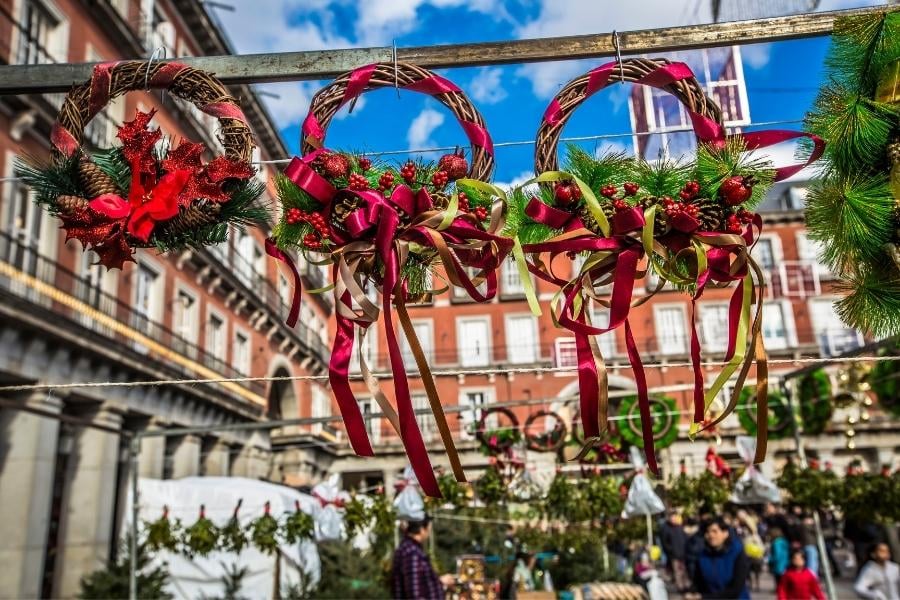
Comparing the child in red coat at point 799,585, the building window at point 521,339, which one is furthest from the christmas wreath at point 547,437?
the building window at point 521,339

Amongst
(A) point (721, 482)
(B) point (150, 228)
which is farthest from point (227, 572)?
(B) point (150, 228)

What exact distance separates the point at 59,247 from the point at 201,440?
8707 mm

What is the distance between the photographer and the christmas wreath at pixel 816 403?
11883mm

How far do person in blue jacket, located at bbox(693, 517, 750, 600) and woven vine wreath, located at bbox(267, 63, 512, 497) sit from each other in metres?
6.47

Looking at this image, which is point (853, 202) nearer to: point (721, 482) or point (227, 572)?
point (227, 572)

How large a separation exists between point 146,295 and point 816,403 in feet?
49.2

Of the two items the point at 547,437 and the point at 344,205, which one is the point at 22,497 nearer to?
the point at 547,437

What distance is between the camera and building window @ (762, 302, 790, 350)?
35.1 metres

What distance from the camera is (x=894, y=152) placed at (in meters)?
2.50

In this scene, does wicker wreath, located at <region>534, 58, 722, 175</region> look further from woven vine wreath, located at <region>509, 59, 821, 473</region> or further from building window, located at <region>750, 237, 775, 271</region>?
building window, located at <region>750, 237, 775, 271</region>

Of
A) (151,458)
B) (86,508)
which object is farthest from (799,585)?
(151,458)

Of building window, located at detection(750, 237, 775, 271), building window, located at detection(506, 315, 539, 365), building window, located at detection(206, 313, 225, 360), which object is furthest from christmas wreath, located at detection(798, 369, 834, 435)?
building window, located at detection(750, 237, 775, 271)

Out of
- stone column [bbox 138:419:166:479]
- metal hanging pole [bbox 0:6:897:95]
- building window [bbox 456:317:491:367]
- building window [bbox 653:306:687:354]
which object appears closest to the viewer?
metal hanging pole [bbox 0:6:897:95]

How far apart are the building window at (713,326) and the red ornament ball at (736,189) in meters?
33.4
